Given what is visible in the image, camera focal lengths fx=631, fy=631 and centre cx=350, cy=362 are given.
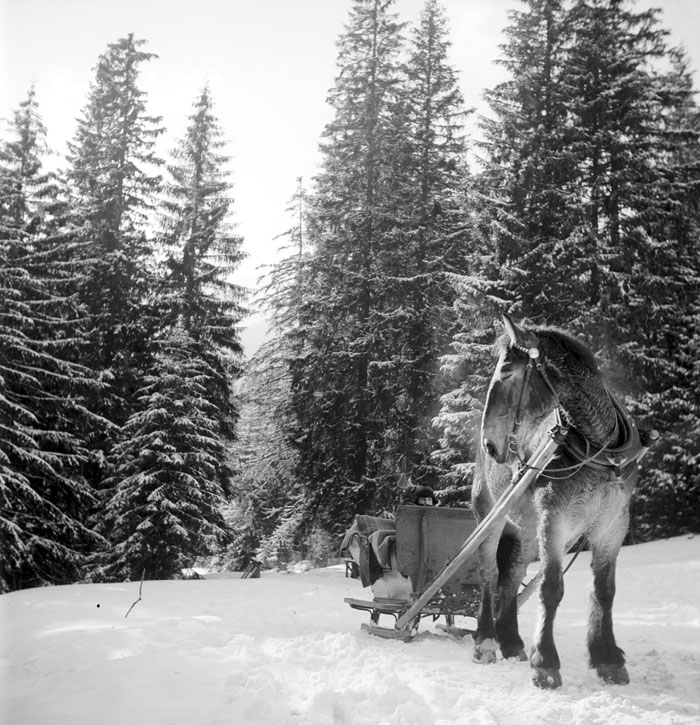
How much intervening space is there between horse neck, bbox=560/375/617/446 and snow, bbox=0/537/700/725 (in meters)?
1.64

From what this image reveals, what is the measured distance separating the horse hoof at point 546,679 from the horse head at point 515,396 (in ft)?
4.60

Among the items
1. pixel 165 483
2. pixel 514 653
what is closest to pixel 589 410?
pixel 514 653

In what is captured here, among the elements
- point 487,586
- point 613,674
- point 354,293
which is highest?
point 354,293

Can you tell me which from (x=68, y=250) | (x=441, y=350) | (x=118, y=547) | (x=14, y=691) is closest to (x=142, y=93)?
(x=68, y=250)

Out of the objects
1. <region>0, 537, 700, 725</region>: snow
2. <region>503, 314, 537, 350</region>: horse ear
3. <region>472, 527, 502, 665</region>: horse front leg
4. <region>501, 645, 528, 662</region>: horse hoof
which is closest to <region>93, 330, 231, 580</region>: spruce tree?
<region>0, 537, 700, 725</region>: snow

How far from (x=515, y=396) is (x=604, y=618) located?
172 cm

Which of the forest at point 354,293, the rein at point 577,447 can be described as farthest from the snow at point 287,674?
the forest at point 354,293

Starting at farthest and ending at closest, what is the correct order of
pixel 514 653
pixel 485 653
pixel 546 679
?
pixel 514 653, pixel 485 653, pixel 546 679

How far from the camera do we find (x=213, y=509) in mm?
17141

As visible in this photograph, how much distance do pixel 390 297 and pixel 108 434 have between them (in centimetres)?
921

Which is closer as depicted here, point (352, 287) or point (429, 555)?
point (429, 555)

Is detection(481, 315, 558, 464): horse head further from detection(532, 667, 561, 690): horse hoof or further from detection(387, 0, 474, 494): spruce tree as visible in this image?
detection(387, 0, 474, 494): spruce tree

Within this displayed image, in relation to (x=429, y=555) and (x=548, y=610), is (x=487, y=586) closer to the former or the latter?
(x=429, y=555)

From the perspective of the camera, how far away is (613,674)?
4285 millimetres
